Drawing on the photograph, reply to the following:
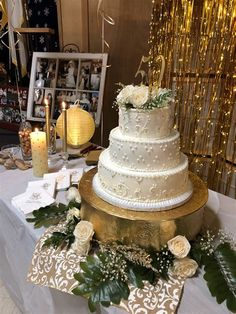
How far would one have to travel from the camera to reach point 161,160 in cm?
91

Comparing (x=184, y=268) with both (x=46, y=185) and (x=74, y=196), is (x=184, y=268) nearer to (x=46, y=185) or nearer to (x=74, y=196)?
(x=74, y=196)

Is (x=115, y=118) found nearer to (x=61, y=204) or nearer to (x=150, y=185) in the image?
(x=61, y=204)

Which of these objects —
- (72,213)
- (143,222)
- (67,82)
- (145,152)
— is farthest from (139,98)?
(67,82)

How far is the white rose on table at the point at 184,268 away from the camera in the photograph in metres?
0.83

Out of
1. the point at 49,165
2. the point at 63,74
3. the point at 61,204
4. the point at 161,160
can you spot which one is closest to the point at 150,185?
the point at 161,160

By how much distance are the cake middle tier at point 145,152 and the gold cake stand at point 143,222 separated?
0.49 feet

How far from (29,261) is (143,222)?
1.97 feet

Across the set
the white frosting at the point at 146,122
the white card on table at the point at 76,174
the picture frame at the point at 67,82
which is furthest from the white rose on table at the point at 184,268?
the picture frame at the point at 67,82

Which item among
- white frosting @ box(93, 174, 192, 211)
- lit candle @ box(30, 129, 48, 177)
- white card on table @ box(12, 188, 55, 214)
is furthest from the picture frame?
white frosting @ box(93, 174, 192, 211)

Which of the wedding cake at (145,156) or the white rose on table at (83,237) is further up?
the wedding cake at (145,156)

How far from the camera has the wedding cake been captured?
2.92ft

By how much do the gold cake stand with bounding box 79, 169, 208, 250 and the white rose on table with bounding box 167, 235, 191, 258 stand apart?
3 centimetres

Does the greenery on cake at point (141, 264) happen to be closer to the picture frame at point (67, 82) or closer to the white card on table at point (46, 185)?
the white card on table at point (46, 185)

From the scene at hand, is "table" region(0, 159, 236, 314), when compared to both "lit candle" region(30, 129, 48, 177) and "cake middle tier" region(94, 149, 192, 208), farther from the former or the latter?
"cake middle tier" region(94, 149, 192, 208)
